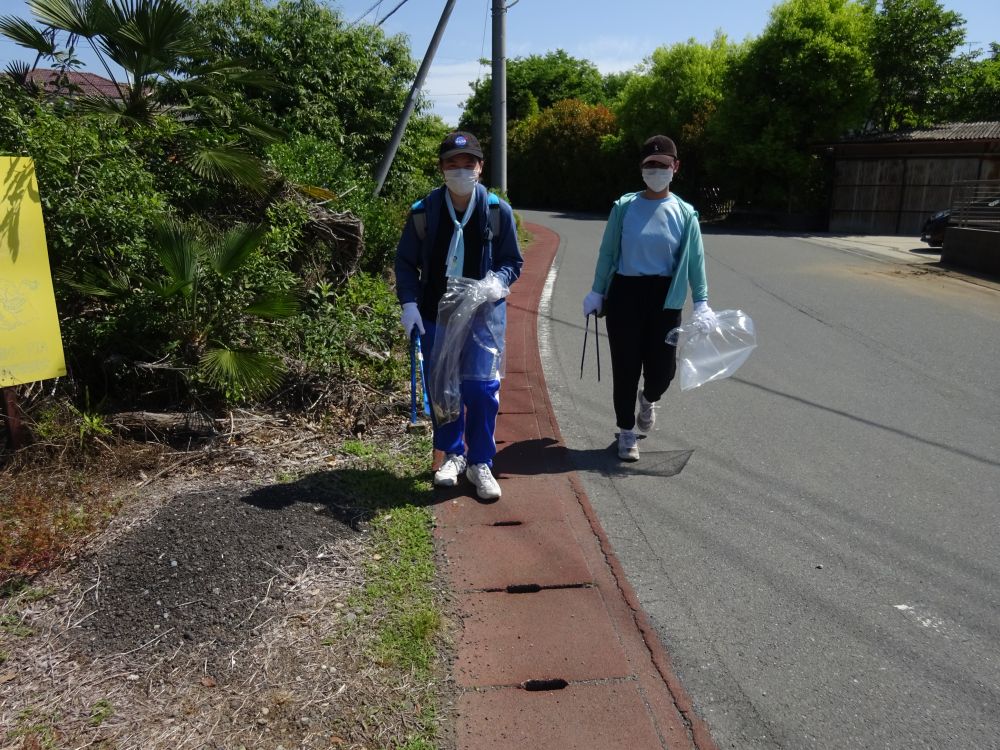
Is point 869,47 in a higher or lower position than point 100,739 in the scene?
higher

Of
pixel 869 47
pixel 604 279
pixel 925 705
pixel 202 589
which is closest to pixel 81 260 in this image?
pixel 202 589

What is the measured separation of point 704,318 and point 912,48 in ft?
88.6

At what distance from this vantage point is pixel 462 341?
400 cm

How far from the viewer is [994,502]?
413 cm

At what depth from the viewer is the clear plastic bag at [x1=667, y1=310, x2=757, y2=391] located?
14.9 ft

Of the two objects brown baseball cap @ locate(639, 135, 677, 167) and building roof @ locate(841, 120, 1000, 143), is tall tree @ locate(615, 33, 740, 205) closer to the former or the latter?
building roof @ locate(841, 120, 1000, 143)

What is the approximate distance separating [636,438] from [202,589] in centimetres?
272

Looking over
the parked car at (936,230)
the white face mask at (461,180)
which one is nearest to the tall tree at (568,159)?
the parked car at (936,230)

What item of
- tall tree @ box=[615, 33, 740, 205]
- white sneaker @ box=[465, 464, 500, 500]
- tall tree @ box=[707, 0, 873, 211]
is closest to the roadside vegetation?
white sneaker @ box=[465, 464, 500, 500]

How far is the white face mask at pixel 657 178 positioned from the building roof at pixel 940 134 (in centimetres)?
2209

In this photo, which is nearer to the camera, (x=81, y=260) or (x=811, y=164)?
(x=81, y=260)

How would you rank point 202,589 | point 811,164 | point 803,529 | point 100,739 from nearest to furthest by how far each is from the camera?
point 100,739 → point 202,589 → point 803,529 → point 811,164

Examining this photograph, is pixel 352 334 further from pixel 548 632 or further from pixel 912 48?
pixel 912 48

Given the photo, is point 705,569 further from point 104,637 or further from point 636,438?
point 104,637
